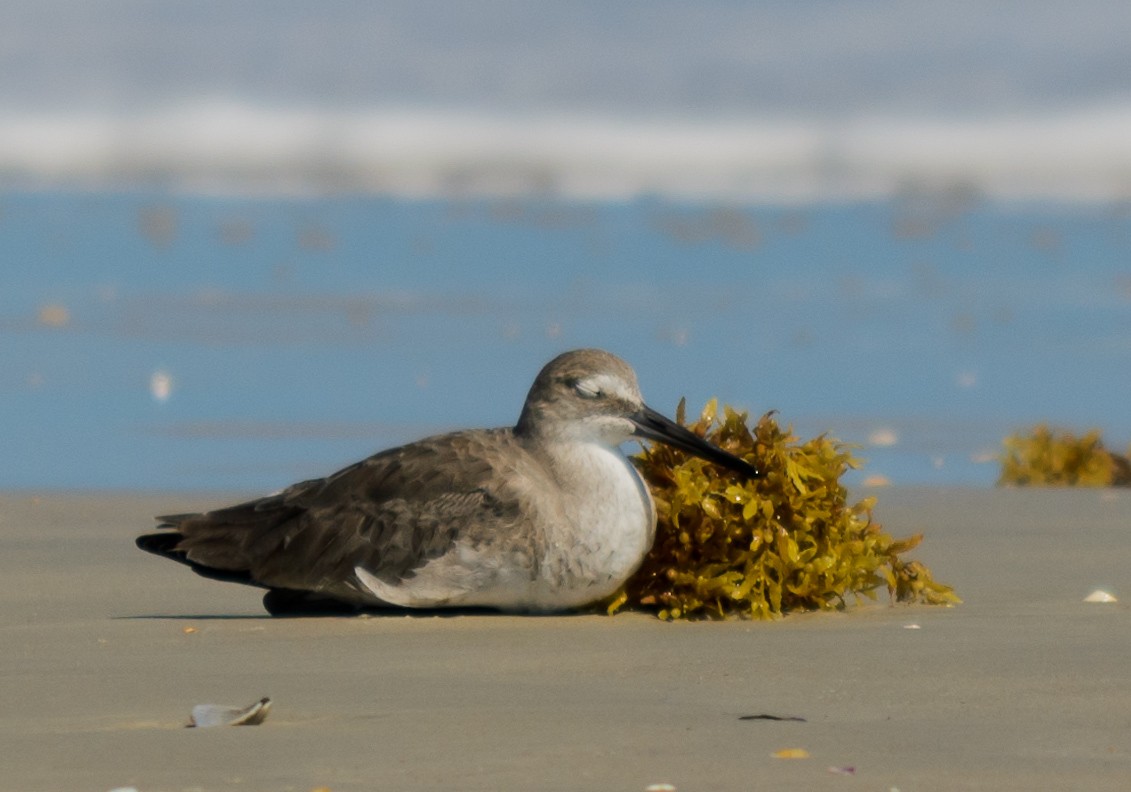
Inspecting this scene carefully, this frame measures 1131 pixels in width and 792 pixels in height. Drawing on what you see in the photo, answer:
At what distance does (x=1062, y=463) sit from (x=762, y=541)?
6.04 metres

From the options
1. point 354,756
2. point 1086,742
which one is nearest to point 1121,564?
point 1086,742

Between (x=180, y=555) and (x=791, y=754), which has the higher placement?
(x=180, y=555)

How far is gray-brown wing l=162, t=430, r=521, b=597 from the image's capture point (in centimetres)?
748

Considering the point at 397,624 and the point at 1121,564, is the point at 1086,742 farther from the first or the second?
the point at 1121,564

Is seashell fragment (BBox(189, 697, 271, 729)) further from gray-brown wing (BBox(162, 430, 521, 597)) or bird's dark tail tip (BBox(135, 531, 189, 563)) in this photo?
bird's dark tail tip (BBox(135, 531, 189, 563))

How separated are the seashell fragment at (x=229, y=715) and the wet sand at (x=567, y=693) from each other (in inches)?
2.5

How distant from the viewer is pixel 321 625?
7551mm

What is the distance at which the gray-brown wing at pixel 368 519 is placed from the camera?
7.48 m

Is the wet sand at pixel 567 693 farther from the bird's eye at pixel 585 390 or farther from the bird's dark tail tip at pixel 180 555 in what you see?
the bird's eye at pixel 585 390

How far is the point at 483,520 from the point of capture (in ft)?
24.3

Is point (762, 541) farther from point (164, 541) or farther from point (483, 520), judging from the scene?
point (164, 541)

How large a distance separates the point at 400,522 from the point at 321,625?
461mm

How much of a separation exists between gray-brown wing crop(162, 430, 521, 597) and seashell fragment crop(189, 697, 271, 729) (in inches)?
75.0

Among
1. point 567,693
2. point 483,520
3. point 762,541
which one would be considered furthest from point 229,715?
point 762,541
